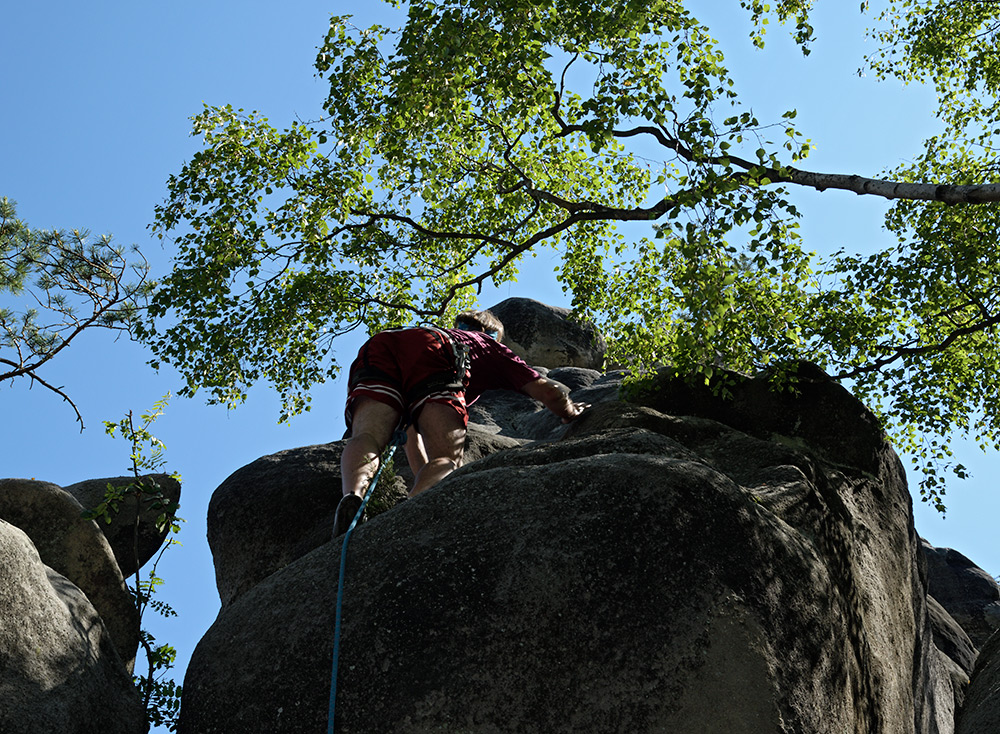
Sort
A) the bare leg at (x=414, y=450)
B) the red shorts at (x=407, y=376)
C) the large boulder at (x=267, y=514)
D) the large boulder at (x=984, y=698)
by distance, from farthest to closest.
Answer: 1. the large boulder at (x=267, y=514)
2. the bare leg at (x=414, y=450)
3. the red shorts at (x=407, y=376)
4. the large boulder at (x=984, y=698)

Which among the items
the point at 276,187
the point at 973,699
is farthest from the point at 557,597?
the point at 276,187

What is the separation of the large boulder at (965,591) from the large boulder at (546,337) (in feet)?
26.5

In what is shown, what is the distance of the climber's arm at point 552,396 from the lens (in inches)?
315

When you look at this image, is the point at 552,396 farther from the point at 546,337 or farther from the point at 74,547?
the point at 546,337

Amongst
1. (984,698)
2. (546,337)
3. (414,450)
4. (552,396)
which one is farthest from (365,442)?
(546,337)

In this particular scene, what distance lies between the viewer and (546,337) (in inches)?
814

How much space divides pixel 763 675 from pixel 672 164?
787 centimetres

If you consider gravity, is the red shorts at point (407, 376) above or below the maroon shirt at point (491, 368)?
below

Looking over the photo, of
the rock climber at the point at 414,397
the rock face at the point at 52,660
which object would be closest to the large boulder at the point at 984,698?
the rock climber at the point at 414,397

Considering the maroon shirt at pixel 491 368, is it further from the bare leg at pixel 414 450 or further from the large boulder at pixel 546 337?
the large boulder at pixel 546 337

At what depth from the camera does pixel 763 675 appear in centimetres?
411

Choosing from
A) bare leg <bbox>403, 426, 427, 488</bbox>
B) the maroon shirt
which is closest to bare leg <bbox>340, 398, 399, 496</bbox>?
bare leg <bbox>403, 426, 427, 488</bbox>

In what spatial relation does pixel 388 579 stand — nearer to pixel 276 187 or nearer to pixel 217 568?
pixel 217 568

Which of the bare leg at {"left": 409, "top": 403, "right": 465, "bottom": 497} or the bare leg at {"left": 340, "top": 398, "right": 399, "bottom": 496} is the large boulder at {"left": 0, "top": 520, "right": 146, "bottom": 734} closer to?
the bare leg at {"left": 340, "top": 398, "right": 399, "bottom": 496}
